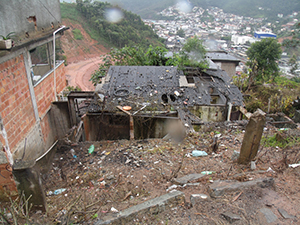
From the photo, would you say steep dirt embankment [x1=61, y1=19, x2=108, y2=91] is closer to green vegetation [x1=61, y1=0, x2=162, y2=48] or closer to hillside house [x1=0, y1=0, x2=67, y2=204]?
green vegetation [x1=61, y1=0, x2=162, y2=48]

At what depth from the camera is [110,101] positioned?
279 inches

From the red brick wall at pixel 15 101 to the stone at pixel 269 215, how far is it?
501 centimetres

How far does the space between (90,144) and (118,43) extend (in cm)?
3423

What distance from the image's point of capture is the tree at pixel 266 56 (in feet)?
54.5

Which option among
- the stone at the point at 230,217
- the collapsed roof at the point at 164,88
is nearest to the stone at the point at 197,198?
the stone at the point at 230,217

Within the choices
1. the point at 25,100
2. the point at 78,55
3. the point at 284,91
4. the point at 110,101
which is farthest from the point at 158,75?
the point at 78,55

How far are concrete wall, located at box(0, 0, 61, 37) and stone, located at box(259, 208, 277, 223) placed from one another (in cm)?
578

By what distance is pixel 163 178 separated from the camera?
3691 mm

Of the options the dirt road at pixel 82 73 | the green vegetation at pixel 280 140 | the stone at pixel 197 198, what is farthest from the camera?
the dirt road at pixel 82 73

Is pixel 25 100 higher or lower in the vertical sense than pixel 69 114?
higher

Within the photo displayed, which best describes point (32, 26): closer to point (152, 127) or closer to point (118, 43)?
point (152, 127)

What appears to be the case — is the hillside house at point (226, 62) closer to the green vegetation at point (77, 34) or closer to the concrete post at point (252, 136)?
the concrete post at point (252, 136)

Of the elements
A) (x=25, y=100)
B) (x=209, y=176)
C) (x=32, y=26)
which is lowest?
(x=209, y=176)

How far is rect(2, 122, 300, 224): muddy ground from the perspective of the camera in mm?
2660
